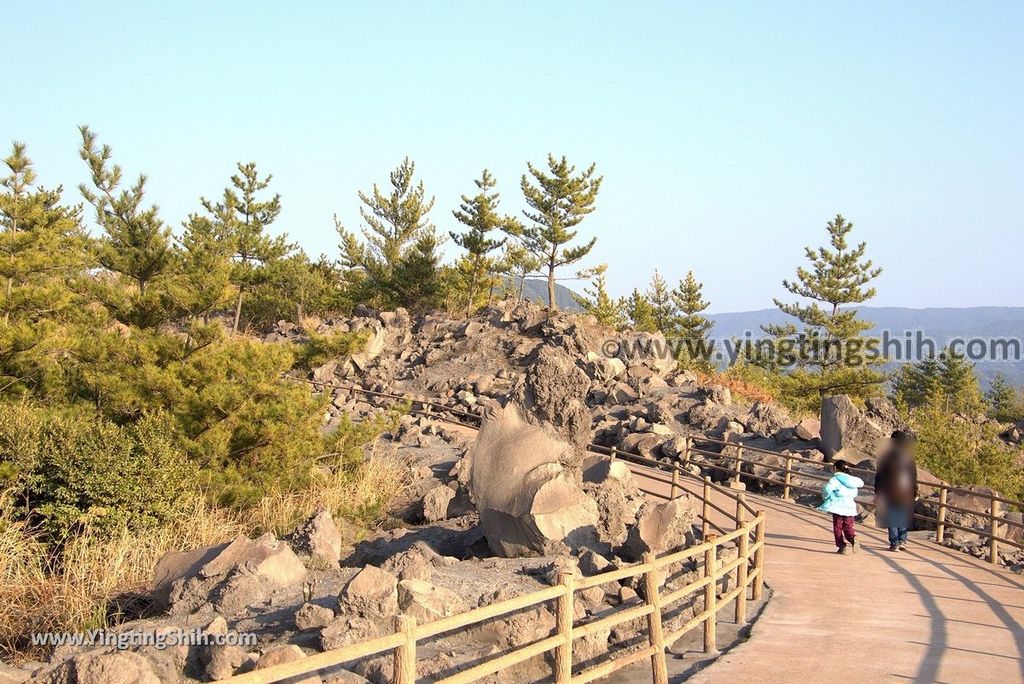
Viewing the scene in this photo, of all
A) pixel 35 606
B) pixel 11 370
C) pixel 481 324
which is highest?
pixel 481 324

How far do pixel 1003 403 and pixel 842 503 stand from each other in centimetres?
7597

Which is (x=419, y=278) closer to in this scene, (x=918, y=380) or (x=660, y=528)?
(x=660, y=528)

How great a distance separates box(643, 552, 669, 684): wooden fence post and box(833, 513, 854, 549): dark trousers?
6528mm

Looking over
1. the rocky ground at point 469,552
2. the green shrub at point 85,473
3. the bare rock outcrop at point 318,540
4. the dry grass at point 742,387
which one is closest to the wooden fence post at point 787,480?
the rocky ground at point 469,552

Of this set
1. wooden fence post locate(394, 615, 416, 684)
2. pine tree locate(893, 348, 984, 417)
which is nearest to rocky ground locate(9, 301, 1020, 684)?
wooden fence post locate(394, 615, 416, 684)

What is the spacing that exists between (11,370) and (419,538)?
7908 millimetres

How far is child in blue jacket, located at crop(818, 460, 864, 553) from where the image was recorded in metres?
12.9

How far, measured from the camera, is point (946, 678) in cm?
725

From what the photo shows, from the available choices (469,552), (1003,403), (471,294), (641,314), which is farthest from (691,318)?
(469,552)

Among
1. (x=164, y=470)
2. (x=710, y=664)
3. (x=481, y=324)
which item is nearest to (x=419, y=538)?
(x=164, y=470)

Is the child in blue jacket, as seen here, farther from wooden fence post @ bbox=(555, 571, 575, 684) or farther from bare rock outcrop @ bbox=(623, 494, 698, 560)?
wooden fence post @ bbox=(555, 571, 575, 684)

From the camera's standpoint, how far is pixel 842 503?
12906 mm

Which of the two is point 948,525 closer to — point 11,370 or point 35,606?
point 35,606

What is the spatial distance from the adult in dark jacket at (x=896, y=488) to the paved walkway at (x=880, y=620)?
1.23 ft
